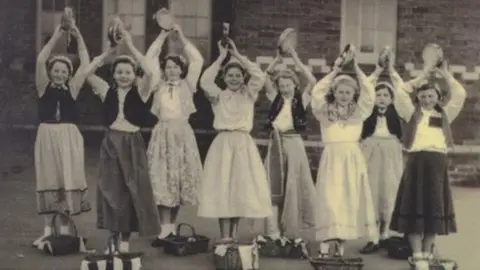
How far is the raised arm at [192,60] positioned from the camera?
496 cm

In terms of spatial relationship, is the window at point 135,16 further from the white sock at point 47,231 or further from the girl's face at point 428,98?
the girl's face at point 428,98

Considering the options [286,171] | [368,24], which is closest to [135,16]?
[368,24]

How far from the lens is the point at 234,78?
4727 mm

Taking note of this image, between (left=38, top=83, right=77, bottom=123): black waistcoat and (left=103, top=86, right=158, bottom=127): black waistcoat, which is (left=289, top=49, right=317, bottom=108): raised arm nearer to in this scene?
(left=103, top=86, right=158, bottom=127): black waistcoat

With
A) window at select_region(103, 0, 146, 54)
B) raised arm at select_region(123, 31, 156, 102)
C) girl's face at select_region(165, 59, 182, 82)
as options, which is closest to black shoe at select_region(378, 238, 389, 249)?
girl's face at select_region(165, 59, 182, 82)

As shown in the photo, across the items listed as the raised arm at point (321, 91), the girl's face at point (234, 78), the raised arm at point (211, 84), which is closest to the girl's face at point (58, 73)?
the raised arm at point (211, 84)

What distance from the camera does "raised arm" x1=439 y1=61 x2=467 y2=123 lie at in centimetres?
457

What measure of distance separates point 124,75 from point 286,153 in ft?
3.48

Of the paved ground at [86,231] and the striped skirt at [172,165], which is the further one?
the striped skirt at [172,165]

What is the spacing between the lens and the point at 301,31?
694 cm

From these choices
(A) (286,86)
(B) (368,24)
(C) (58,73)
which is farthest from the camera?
(B) (368,24)

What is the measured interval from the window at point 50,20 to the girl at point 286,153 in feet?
7.05

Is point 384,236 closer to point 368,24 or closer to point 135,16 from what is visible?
point 368,24

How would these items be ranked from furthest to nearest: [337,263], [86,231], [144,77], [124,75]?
[86,231], [144,77], [124,75], [337,263]
